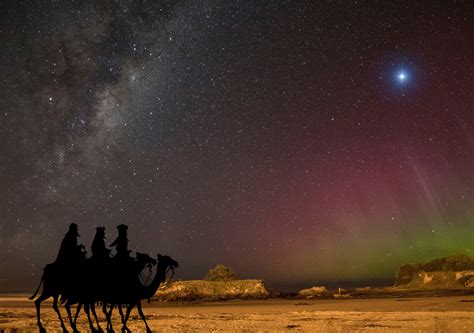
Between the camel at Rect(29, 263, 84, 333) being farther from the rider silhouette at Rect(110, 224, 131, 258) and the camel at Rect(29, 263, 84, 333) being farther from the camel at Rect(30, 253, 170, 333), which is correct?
the rider silhouette at Rect(110, 224, 131, 258)

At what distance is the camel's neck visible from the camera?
15.0 meters

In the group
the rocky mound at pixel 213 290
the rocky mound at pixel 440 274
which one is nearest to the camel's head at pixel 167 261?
the rocky mound at pixel 213 290

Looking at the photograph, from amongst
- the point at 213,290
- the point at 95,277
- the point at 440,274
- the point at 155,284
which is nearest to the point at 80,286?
the point at 95,277

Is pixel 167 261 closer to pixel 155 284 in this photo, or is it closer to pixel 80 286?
pixel 155 284

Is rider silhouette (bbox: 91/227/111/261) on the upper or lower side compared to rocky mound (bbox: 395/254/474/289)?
upper

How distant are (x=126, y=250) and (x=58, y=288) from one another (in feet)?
8.10

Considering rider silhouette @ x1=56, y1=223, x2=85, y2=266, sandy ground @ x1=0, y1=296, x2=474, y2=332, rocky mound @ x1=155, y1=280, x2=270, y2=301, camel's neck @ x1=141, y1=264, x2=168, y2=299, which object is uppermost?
rider silhouette @ x1=56, y1=223, x2=85, y2=266

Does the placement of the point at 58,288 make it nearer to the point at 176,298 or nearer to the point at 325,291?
the point at 176,298

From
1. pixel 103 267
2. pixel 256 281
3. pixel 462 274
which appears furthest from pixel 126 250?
pixel 462 274

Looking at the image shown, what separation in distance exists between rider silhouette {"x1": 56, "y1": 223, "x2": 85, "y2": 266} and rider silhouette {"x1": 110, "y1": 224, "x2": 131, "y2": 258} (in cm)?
116

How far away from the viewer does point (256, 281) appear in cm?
6631

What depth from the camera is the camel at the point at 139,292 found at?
14203 mm

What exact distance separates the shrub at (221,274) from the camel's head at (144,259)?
188ft

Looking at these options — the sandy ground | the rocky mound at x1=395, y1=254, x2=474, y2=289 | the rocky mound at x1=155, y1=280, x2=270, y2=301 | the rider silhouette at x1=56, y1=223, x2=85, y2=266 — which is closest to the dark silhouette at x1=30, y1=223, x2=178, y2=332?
→ the rider silhouette at x1=56, y1=223, x2=85, y2=266
